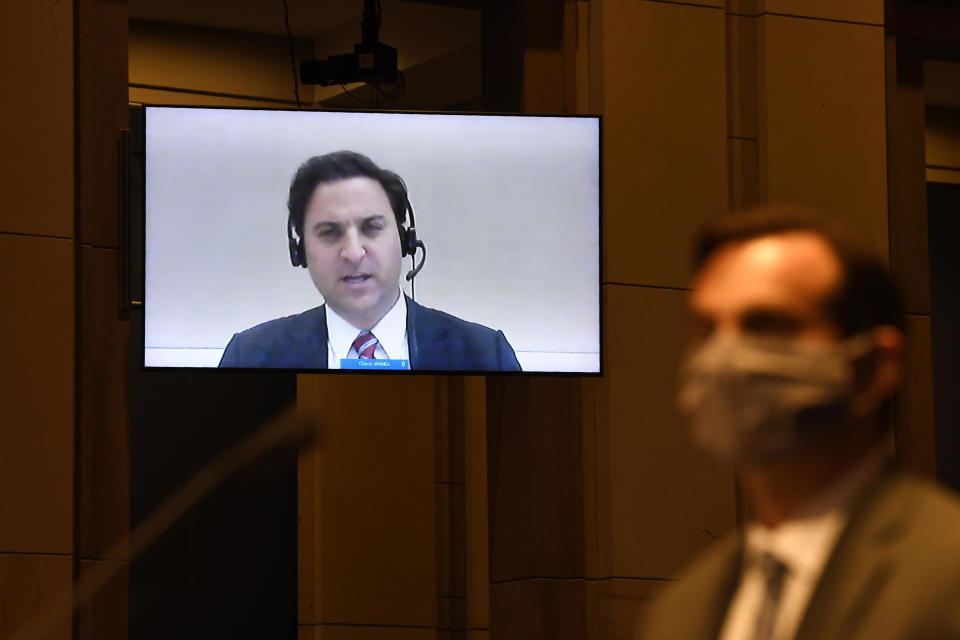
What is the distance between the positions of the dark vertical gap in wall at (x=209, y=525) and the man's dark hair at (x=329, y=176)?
347 cm

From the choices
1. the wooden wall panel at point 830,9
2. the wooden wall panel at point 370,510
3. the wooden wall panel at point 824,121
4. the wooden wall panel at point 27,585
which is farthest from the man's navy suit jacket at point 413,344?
the wooden wall panel at point 370,510

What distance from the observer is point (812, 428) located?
156 cm

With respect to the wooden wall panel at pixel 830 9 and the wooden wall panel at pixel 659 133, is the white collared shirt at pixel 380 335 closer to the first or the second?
the wooden wall panel at pixel 659 133

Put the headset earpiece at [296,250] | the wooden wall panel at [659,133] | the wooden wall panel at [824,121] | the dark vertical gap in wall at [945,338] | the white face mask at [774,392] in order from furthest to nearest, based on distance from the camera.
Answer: the dark vertical gap in wall at [945,338] → the wooden wall panel at [824,121] → the wooden wall panel at [659,133] → the headset earpiece at [296,250] → the white face mask at [774,392]

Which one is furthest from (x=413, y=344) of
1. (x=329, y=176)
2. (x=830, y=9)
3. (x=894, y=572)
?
(x=894, y=572)

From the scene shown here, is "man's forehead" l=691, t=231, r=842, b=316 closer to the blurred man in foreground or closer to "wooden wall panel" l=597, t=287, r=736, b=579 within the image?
the blurred man in foreground

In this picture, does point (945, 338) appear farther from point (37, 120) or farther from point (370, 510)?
point (37, 120)

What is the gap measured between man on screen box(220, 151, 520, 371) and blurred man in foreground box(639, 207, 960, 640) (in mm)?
4132

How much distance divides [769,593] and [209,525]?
7992mm

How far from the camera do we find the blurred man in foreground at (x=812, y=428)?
1495mm

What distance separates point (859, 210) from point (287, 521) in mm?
4246

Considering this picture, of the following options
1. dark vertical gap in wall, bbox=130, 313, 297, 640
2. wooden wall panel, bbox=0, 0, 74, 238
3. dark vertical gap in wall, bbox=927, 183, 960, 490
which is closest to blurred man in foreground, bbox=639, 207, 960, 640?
wooden wall panel, bbox=0, 0, 74, 238

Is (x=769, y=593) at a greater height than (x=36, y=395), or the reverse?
(x=36, y=395)

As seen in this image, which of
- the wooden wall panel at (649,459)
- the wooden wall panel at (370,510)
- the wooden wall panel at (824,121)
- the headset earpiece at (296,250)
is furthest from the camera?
the wooden wall panel at (370,510)
